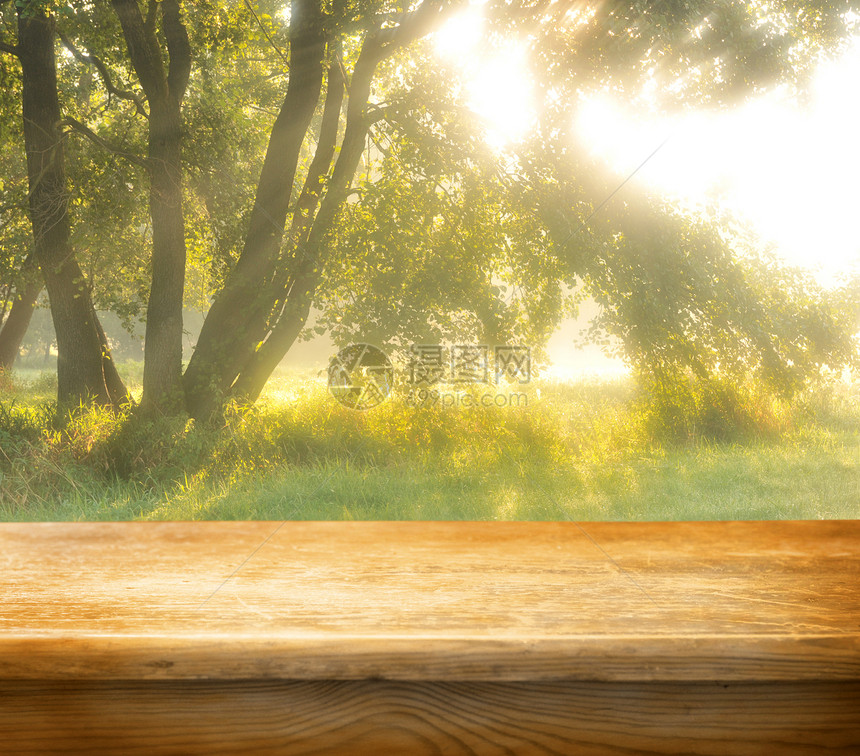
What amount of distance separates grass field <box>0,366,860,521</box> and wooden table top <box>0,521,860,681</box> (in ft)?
4.98

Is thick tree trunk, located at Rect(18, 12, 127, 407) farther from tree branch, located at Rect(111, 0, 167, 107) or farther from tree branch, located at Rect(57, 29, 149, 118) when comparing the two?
tree branch, located at Rect(111, 0, 167, 107)

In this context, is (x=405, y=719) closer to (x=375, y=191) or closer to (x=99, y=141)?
(x=375, y=191)

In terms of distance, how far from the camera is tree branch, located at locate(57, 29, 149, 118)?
10.4 feet

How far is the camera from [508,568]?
2.37 feet

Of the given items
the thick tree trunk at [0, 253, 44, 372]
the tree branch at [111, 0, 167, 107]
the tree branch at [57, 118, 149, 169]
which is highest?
the tree branch at [111, 0, 167, 107]

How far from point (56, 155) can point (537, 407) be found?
2249mm

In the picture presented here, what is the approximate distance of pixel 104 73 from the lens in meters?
3.22

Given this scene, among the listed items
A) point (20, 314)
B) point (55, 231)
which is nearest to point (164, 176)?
point (55, 231)

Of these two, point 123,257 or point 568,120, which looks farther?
point 123,257

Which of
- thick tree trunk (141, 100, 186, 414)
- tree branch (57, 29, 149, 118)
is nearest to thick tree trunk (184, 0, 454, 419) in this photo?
thick tree trunk (141, 100, 186, 414)

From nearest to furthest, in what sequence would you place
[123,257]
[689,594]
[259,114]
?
[689,594] → [123,257] → [259,114]

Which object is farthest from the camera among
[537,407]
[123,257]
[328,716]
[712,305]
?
[123,257]

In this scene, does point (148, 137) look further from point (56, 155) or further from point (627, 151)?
point (627, 151)

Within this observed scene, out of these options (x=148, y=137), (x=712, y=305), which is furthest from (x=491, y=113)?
(x=148, y=137)
